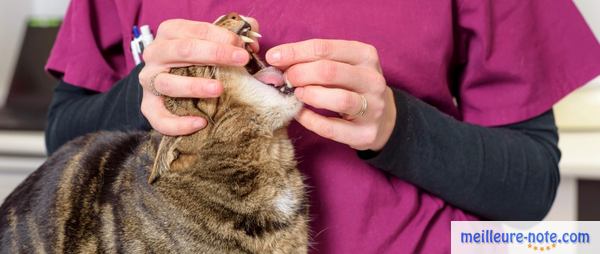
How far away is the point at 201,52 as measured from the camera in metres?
0.61

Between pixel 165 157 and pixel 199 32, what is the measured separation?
0.15 meters

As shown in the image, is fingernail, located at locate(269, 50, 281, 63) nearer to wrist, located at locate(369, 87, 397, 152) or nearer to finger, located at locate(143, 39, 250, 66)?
finger, located at locate(143, 39, 250, 66)

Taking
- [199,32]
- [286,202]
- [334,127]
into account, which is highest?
[199,32]

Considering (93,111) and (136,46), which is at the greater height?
(136,46)

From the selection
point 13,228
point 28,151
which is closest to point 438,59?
point 13,228

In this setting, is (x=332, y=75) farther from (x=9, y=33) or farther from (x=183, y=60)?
(x=9, y=33)

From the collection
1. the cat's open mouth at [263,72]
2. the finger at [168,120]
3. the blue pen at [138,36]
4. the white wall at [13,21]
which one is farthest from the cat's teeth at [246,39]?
the white wall at [13,21]

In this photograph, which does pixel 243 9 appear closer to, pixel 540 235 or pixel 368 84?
pixel 368 84

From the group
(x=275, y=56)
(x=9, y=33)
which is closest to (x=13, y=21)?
(x=9, y=33)

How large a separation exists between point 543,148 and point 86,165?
2.09ft

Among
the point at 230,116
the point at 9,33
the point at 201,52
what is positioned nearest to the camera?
the point at 201,52

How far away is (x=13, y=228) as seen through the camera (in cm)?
82

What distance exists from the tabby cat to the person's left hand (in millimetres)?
55

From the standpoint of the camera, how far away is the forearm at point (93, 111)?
82cm
